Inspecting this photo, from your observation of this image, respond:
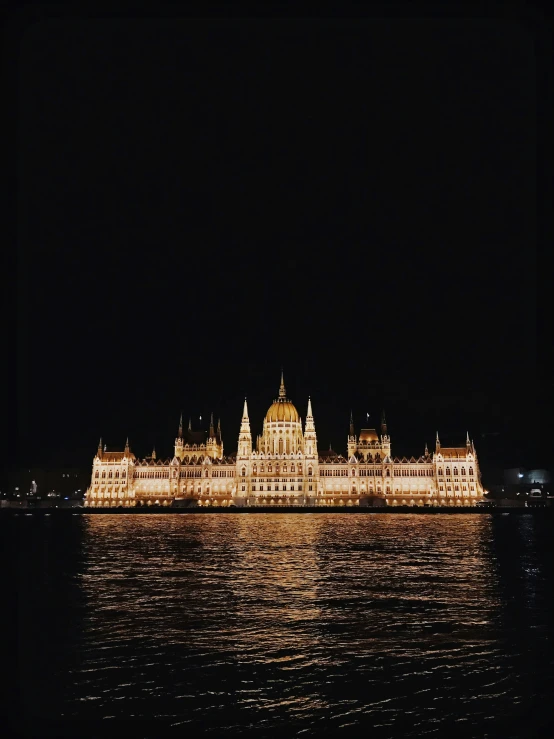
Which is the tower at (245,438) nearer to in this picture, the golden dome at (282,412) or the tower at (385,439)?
the golden dome at (282,412)

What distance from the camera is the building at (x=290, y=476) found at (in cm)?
14400

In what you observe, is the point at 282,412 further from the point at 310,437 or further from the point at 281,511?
the point at 281,511

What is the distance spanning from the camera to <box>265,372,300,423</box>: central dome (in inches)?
6265

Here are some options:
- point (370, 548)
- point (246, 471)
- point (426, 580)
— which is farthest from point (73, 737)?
point (246, 471)

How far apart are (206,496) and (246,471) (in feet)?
31.5

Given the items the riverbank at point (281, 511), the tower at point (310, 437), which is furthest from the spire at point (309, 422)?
the riverbank at point (281, 511)

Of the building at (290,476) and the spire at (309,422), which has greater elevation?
the spire at (309,422)

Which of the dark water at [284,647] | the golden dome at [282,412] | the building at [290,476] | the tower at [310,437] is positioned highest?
the golden dome at [282,412]

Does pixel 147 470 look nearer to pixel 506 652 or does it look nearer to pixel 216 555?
pixel 216 555

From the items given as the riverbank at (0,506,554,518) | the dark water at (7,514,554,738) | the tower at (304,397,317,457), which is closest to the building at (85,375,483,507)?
the tower at (304,397,317,457)

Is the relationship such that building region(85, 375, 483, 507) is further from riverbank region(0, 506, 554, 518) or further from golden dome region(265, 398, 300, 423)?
riverbank region(0, 506, 554, 518)

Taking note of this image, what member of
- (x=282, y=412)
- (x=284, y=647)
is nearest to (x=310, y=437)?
(x=282, y=412)

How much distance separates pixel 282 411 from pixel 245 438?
10.6 meters

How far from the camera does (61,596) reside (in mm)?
33062
